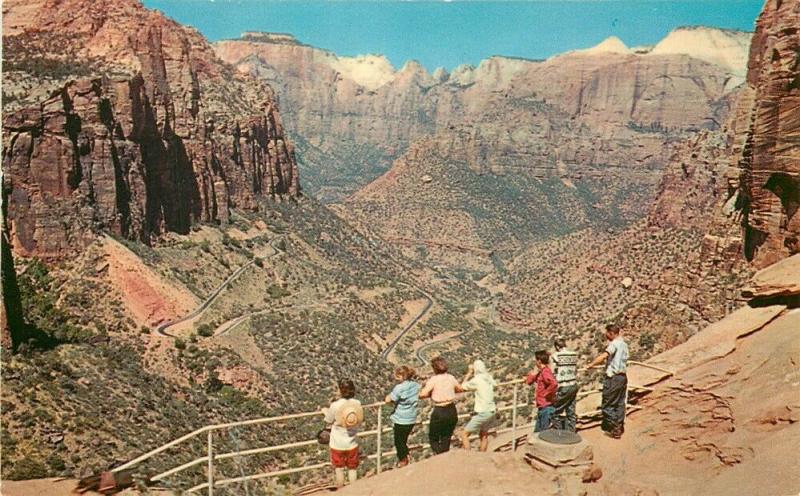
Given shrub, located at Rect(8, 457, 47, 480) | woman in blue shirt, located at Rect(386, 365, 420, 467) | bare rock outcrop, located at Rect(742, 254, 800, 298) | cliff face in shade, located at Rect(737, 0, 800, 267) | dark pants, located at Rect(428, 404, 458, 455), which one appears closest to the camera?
woman in blue shirt, located at Rect(386, 365, 420, 467)

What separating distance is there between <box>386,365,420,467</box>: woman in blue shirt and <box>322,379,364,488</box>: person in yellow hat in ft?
2.76

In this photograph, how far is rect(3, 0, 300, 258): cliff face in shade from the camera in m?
50.0

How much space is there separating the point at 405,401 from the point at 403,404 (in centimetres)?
10

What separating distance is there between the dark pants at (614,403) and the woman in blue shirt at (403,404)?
508cm

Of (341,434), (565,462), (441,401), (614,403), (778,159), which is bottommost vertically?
(614,403)

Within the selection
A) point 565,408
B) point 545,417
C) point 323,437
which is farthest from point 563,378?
point 323,437

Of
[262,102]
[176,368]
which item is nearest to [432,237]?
[262,102]

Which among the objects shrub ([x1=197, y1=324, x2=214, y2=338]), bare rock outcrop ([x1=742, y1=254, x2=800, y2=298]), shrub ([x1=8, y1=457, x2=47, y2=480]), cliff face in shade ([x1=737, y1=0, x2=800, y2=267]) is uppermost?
cliff face in shade ([x1=737, y1=0, x2=800, y2=267])

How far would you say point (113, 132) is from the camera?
57.9 meters

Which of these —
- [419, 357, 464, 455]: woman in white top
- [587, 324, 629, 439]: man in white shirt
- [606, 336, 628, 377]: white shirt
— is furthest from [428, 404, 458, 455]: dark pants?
A: [606, 336, 628, 377]: white shirt

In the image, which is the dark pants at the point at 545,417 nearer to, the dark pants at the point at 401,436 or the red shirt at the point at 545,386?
the red shirt at the point at 545,386

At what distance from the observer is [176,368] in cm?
4500

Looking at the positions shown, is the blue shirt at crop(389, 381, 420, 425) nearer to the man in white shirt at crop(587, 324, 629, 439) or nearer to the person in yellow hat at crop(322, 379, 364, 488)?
the person in yellow hat at crop(322, 379, 364, 488)

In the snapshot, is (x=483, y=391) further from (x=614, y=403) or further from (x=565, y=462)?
(x=614, y=403)
